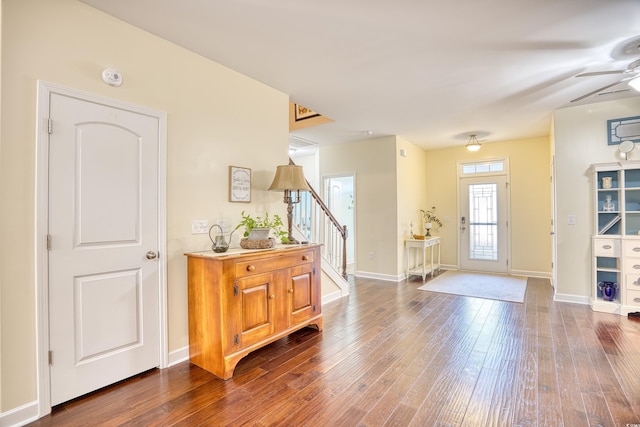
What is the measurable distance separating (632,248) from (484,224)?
2877mm

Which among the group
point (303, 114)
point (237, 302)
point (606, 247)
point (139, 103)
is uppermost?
point (303, 114)

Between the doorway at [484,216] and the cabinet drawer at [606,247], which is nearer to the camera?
the cabinet drawer at [606,247]

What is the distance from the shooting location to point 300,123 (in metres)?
5.29

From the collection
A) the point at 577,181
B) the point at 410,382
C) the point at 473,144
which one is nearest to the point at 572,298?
the point at 577,181

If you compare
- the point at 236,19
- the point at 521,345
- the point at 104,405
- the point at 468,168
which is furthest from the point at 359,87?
the point at 468,168

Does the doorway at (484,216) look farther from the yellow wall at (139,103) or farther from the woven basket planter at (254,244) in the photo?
the woven basket planter at (254,244)

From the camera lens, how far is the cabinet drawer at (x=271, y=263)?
2516 millimetres

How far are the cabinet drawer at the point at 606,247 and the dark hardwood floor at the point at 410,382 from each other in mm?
805

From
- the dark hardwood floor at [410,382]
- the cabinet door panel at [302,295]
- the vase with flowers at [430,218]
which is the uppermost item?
the vase with flowers at [430,218]

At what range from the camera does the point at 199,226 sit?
2812mm

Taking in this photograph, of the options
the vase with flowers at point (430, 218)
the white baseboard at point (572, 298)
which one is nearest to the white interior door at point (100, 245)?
the white baseboard at point (572, 298)

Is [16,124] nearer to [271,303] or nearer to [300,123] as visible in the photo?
[271,303]

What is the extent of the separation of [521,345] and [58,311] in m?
3.78

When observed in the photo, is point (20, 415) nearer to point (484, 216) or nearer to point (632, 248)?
point (632, 248)
